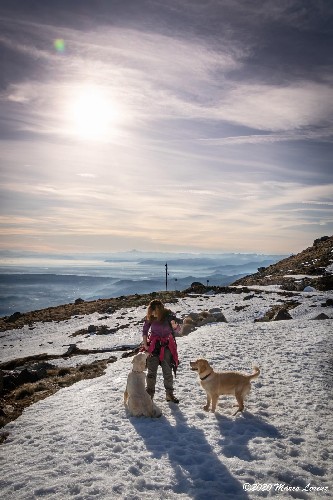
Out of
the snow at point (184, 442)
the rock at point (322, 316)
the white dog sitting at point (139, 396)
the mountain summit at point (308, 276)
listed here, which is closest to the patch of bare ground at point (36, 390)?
the snow at point (184, 442)

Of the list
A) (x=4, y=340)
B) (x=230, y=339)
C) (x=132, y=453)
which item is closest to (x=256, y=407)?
Result: (x=132, y=453)

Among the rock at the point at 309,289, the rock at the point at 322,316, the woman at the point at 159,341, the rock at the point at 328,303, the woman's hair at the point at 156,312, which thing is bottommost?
the rock at the point at 322,316

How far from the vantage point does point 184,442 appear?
728 centimetres

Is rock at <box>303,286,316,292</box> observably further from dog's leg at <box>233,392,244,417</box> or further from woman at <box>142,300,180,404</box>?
woman at <box>142,300,180,404</box>

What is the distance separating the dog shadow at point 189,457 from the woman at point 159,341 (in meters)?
1.19

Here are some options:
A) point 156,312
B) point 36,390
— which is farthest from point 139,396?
point 36,390

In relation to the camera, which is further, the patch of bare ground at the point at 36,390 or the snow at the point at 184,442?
the patch of bare ground at the point at 36,390

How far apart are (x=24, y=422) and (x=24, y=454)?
7.36 feet

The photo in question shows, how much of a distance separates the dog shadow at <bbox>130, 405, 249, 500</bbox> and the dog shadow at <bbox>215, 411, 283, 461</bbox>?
17.0 inches

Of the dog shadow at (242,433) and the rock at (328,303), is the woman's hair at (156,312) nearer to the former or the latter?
the dog shadow at (242,433)

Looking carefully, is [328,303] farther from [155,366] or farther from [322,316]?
[155,366]

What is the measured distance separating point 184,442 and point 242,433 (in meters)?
1.43

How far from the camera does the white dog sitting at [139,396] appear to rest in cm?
851

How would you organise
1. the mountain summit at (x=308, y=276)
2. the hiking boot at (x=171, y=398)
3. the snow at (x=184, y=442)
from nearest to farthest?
the snow at (x=184, y=442) → the hiking boot at (x=171, y=398) → the mountain summit at (x=308, y=276)
